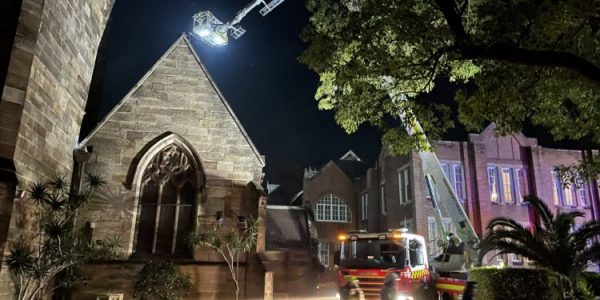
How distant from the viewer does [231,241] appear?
13688 millimetres

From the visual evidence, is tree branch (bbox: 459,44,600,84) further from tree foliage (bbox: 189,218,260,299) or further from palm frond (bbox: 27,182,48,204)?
palm frond (bbox: 27,182,48,204)

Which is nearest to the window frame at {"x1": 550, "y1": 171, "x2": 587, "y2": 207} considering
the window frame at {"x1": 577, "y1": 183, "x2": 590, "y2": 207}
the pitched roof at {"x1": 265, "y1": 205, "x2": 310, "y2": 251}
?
the window frame at {"x1": 577, "y1": 183, "x2": 590, "y2": 207}

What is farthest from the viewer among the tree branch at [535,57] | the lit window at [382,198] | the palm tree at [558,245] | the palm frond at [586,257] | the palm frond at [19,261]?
the lit window at [382,198]

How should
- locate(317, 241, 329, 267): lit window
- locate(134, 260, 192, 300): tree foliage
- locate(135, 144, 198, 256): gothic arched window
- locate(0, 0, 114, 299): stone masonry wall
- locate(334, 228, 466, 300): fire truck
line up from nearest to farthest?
1. locate(0, 0, 114, 299): stone masonry wall
2. locate(334, 228, 466, 300): fire truck
3. locate(134, 260, 192, 300): tree foliage
4. locate(135, 144, 198, 256): gothic arched window
5. locate(317, 241, 329, 267): lit window

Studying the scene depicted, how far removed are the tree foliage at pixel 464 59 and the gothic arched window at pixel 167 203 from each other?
6322mm

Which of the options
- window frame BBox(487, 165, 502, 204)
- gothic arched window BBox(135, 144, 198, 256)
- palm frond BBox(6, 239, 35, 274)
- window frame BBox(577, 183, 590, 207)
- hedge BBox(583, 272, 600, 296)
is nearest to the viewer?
palm frond BBox(6, 239, 35, 274)

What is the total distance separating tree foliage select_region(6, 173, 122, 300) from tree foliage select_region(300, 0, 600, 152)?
752 centimetres

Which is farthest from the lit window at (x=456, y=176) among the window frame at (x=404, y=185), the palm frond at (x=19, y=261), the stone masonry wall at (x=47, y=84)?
the palm frond at (x=19, y=261)

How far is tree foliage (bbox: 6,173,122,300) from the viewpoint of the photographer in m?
9.75

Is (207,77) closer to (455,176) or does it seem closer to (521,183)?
(455,176)

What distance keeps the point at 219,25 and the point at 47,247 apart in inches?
1413

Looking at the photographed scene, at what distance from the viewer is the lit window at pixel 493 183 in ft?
88.2

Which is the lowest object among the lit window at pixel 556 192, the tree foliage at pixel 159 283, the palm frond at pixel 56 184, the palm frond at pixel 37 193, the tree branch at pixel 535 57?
the tree foliage at pixel 159 283

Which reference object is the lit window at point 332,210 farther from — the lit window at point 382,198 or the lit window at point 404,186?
the lit window at point 404,186
